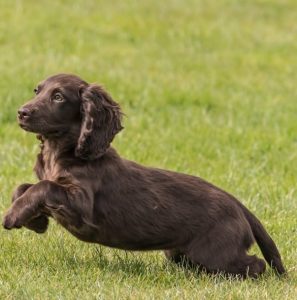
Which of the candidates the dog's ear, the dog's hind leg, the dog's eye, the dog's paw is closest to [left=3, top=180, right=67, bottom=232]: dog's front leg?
the dog's paw

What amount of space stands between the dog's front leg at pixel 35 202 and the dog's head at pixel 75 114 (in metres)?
0.31

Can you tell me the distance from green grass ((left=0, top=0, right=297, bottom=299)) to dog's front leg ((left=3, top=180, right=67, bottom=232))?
13.0 inches

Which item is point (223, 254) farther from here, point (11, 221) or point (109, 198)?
point (11, 221)

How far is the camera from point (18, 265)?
602 centimetres

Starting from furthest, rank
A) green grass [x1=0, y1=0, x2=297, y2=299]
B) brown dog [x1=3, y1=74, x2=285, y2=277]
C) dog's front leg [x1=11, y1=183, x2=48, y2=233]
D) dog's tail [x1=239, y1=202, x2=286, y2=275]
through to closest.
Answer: dog's tail [x1=239, y1=202, x2=286, y2=275], dog's front leg [x1=11, y1=183, x2=48, y2=233], green grass [x1=0, y1=0, x2=297, y2=299], brown dog [x1=3, y1=74, x2=285, y2=277]

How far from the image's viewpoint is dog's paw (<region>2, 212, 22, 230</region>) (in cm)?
Result: 566

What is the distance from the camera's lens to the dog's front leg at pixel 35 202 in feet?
18.4

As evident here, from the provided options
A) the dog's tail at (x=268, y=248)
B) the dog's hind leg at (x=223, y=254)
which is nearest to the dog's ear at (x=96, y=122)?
the dog's hind leg at (x=223, y=254)

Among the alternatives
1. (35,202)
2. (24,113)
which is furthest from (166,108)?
(35,202)

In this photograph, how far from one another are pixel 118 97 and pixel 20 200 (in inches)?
276

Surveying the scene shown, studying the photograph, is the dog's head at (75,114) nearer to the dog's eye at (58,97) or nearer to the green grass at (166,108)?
the dog's eye at (58,97)

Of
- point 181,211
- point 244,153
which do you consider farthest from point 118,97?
point 181,211

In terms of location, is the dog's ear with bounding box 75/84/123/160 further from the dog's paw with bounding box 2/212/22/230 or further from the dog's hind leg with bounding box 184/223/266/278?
the dog's hind leg with bounding box 184/223/266/278

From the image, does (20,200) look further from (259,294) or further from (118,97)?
(118,97)
